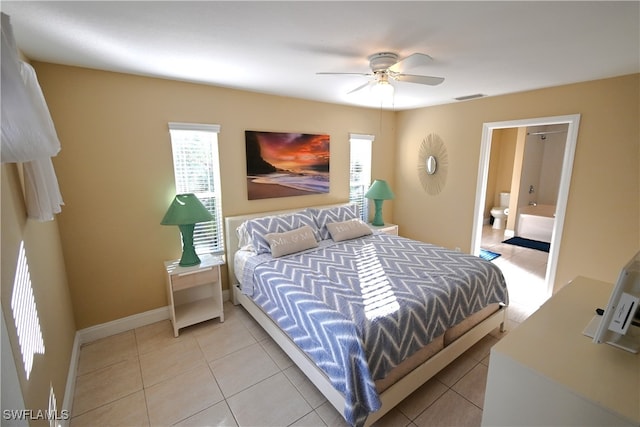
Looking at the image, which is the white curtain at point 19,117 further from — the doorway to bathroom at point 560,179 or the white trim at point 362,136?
the doorway to bathroom at point 560,179

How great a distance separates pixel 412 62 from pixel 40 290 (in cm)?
272

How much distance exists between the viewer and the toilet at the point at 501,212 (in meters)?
6.23

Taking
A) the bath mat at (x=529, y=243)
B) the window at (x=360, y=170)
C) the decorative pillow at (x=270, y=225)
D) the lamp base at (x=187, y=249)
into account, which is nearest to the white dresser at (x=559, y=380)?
the decorative pillow at (x=270, y=225)

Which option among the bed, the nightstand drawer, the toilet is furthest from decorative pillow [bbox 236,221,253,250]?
the toilet

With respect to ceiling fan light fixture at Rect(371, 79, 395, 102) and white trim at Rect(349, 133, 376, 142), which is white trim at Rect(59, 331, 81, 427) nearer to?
ceiling fan light fixture at Rect(371, 79, 395, 102)

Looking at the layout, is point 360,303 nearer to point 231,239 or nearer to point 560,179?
point 231,239

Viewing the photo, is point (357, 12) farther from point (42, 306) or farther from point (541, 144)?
point (541, 144)

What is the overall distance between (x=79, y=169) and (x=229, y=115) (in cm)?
144

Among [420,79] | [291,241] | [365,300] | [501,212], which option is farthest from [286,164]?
[501,212]

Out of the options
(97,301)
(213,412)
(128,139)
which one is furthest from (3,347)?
(128,139)

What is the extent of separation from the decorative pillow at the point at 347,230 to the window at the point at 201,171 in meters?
1.30

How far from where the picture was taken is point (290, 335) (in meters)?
2.20

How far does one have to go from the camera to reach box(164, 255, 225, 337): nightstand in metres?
2.63

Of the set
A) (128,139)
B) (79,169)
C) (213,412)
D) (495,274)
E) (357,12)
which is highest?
(357,12)
